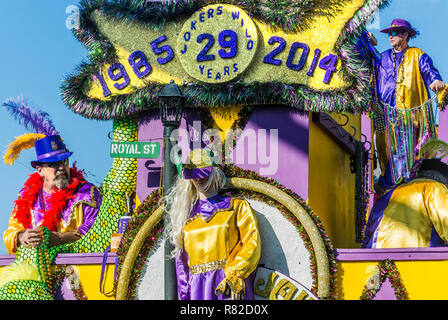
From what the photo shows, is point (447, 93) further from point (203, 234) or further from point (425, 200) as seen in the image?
point (203, 234)

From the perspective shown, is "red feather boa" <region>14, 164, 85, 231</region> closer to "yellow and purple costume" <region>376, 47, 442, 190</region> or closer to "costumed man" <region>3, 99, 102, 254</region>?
"costumed man" <region>3, 99, 102, 254</region>

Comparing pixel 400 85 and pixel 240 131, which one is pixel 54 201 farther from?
pixel 400 85

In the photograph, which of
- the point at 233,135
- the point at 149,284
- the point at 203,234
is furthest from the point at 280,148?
the point at 149,284

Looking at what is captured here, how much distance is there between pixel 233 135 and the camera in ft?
25.2

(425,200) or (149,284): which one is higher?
(425,200)

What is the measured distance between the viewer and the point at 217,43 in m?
7.82

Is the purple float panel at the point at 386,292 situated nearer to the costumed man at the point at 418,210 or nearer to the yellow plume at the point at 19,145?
the costumed man at the point at 418,210

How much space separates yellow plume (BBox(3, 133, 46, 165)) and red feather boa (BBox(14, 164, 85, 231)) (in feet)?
1.81

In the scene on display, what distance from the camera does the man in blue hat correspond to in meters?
8.65

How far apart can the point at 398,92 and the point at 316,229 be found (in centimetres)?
229
